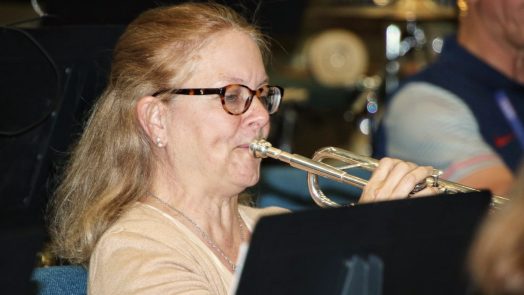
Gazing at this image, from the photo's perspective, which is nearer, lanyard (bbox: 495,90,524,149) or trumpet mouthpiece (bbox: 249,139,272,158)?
trumpet mouthpiece (bbox: 249,139,272,158)

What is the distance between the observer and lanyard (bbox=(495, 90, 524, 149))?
3031 mm

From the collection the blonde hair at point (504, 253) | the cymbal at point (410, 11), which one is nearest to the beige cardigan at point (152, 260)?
the blonde hair at point (504, 253)

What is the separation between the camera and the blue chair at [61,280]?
1.87 m

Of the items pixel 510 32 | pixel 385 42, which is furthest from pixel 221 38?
pixel 385 42

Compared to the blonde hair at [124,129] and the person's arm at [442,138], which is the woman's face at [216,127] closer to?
the blonde hair at [124,129]

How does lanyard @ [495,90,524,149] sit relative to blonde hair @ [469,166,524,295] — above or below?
below

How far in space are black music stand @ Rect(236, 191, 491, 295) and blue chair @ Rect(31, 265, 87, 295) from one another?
0.66 metres

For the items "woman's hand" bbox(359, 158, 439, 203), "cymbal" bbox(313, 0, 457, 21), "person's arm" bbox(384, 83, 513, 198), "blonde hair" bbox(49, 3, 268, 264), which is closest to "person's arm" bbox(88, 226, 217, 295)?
"blonde hair" bbox(49, 3, 268, 264)

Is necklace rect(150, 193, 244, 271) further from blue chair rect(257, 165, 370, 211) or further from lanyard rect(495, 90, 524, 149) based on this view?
lanyard rect(495, 90, 524, 149)

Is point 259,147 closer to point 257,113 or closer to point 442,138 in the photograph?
point 257,113

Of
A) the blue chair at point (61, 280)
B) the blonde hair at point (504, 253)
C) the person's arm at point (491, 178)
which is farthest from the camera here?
the person's arm at point (491, 178)

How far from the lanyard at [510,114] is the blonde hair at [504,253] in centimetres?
210

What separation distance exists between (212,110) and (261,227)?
2.36ft

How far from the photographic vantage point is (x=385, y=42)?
21.5ft
